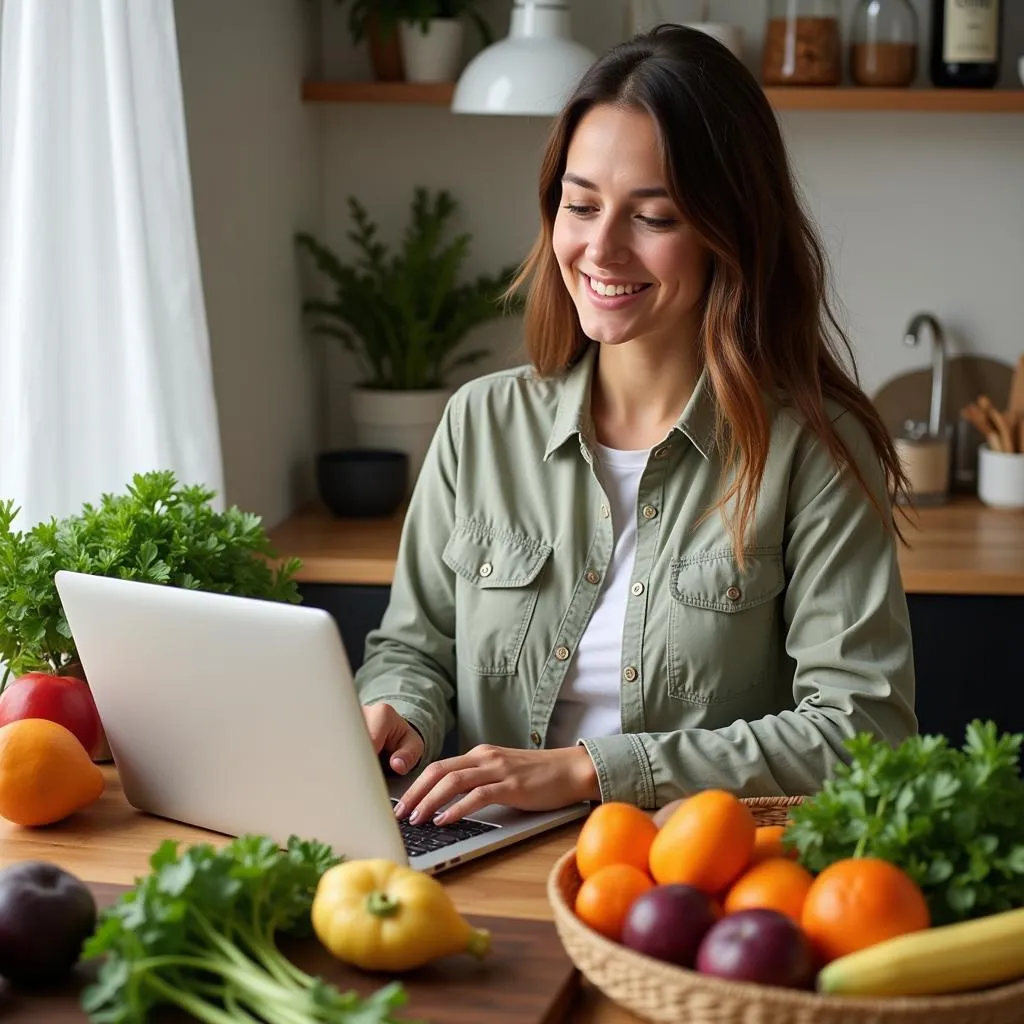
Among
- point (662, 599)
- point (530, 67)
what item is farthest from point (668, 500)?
point (530, 67)

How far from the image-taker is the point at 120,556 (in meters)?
1.61

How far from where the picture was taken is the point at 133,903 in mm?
1034

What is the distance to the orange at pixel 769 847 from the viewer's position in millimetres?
1146

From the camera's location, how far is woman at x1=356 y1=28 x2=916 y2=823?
1.71m

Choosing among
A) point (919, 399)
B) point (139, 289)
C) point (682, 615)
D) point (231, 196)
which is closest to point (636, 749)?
point (682, 615)

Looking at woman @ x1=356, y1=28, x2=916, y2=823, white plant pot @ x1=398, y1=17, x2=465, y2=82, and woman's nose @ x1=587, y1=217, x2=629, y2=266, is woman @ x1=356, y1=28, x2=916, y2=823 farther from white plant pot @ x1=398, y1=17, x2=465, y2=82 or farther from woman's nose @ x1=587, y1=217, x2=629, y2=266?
white plant pot @ x1=398, y1=17, x2=465, y2=82

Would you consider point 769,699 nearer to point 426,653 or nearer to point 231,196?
point 426,653

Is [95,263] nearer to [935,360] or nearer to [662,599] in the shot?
[662,599]

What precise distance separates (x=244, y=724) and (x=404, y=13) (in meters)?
2.17

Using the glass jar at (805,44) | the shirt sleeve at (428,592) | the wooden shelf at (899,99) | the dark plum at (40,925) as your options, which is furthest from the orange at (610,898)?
the glass jar at (805,44)

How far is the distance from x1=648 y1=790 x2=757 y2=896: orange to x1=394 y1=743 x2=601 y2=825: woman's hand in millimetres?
363

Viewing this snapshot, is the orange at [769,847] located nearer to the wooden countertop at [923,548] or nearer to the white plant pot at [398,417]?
the wooden countertop at [923,548]

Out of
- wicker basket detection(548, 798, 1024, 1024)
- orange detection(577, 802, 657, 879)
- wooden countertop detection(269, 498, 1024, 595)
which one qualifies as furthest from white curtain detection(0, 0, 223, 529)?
wicker basket detection(548, 798, 1024, 1024)

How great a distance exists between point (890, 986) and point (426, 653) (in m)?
1.02
